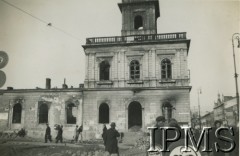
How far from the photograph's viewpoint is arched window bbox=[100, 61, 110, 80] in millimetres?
14891

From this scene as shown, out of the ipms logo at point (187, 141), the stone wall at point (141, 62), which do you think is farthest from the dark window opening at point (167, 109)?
the ipms logo at point (187, 141)

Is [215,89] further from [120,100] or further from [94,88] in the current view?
[94,88]

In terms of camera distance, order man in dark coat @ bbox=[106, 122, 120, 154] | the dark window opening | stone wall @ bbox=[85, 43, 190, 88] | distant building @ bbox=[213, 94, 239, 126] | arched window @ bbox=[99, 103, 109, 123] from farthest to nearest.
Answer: arched window @ bbox=[99, 103, 109, 123], stone wall @ bbox=[85, 43, 190, 88], the dark window opening, distant building @ bbox=[213, 94, 239, 126], man in dark coat @ bbox=[106, 122, 120, 154]

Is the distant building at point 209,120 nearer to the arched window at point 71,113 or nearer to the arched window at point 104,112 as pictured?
the arched window at point 104,112

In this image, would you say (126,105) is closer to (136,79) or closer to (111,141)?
(136,79)

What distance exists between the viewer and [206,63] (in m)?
9.30

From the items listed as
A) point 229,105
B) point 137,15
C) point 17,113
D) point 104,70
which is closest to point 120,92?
point 104,70

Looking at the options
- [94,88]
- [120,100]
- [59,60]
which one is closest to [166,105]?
[120,100]

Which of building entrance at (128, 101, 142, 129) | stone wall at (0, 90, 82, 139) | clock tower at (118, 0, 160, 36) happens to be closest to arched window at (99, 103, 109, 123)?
building entrance at (128, 101, 142, 129)

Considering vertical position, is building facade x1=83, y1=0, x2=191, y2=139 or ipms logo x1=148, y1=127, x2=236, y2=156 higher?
building facade x1=83, y1=0, x2=191, y2=139

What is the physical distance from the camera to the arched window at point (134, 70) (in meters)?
14.4

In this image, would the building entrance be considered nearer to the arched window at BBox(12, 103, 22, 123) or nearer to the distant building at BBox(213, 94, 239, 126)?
the distant building at BBox(213, 94, 239, 126)

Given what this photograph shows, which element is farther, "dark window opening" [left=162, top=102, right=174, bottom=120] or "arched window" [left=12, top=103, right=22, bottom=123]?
"arched window" [left=12, top=103, right=22, bottom=123]

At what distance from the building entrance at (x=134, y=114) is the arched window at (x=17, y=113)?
5442 mm
